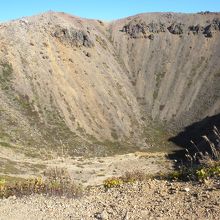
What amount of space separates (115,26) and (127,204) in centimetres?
11715

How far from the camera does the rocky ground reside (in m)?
11.4

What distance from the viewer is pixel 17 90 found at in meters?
81.6

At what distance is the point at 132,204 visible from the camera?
12.4 metres

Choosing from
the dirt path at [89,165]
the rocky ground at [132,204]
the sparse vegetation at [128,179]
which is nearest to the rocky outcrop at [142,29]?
the dirt path at [89,165]

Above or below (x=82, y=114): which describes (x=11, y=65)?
above

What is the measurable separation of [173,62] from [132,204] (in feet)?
332

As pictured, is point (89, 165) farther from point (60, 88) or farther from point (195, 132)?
point (195, 132)

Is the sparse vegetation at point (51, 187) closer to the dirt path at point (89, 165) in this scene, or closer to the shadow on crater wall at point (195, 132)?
the dirt path at point (89, 165)

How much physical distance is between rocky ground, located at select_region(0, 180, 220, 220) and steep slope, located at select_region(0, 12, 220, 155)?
56.5 m

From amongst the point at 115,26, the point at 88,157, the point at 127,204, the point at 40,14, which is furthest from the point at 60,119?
the point at 127,204

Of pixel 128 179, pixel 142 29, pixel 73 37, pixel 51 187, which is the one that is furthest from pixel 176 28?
pixel 51 187

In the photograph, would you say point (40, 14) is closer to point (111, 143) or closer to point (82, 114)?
point (82, 114)

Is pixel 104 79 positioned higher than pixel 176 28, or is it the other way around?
pixel 176 28

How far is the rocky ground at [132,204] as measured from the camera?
1143 cm
